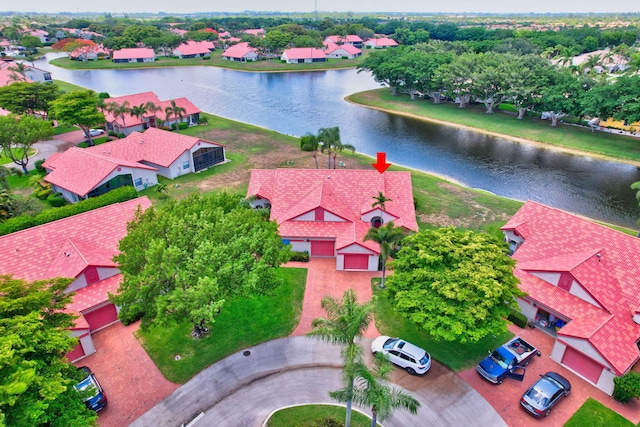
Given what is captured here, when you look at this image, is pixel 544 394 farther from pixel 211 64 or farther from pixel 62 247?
pixel 211 64

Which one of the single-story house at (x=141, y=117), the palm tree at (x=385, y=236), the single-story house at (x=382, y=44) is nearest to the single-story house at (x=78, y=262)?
the palm tree at (x=385, y=236)

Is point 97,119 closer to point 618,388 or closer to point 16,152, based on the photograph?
point 16,152

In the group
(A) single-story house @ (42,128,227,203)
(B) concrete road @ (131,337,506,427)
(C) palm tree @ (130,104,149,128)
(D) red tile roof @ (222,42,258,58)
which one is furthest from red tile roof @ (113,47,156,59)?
(B) concrete road @ (131,337,506,427)

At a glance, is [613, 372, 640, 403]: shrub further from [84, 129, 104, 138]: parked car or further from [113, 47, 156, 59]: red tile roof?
[113, 47, 156, 59]: red tile roof

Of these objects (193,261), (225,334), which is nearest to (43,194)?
(225,334)

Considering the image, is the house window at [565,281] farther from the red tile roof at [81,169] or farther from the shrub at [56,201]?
the shrub at [56,201]
